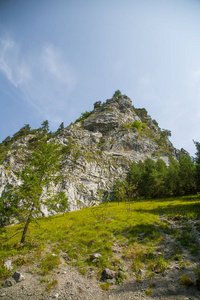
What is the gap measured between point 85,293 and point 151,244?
22.6ft

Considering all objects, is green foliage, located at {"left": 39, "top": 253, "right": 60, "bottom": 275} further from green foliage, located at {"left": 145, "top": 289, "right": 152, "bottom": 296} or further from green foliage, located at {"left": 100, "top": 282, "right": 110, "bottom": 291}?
green foliage, located at {"left": 145, "top": 289, "right": 152, "bottom": 296}

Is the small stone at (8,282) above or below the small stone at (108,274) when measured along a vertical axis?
above

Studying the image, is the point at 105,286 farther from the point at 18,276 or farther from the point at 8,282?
the point at 8,282

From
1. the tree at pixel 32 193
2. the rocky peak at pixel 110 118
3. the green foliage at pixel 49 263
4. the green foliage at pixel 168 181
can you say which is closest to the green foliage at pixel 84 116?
the rocky peak at pixel 110 118

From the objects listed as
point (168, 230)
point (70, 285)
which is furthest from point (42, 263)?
point (168, 230)

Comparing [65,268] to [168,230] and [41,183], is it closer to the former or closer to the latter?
[41,183]

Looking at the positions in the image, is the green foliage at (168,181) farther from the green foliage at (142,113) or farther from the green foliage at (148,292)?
the green foliage at (142,113)

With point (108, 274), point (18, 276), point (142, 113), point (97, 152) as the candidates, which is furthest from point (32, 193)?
point (142, 113)

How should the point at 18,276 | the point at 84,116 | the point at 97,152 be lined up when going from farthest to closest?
the point at 84,116
the point at 97,152
the point at 18,276

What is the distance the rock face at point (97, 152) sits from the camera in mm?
54812

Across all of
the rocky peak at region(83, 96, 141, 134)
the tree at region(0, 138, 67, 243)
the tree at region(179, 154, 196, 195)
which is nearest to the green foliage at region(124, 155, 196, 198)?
the tree at region(179, 154, 196, 195)

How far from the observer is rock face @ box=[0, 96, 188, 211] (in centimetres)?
5481

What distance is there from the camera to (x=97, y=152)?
77000 millimetres

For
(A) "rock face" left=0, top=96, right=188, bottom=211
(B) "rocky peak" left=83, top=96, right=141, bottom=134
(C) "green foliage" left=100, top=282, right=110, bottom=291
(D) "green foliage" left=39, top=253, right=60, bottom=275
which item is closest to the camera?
(C) "green foliage" left=100, top=282, right=110, bottom=291
